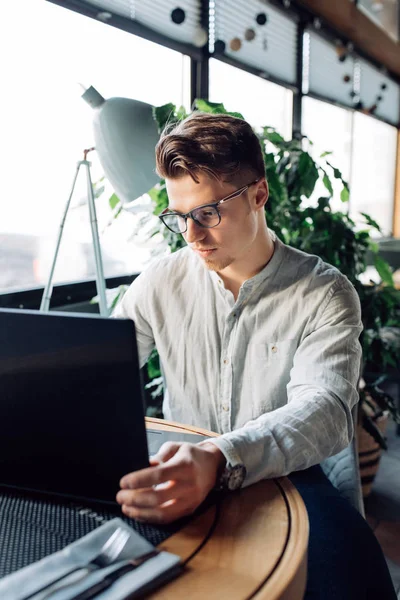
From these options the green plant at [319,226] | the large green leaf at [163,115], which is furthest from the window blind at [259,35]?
the large green leaf at [163,115]

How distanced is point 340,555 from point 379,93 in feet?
20.5

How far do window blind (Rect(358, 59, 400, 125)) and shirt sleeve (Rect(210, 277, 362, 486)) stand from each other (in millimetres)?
5161

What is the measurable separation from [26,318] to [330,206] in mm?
1845

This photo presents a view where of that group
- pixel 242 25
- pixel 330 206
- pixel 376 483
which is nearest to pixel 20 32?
pixel 330 206

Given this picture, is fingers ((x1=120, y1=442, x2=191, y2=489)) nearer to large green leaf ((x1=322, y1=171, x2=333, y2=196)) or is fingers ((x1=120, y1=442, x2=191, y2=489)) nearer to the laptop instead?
the laptop

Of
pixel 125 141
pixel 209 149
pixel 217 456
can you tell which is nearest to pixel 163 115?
pixel 125 141

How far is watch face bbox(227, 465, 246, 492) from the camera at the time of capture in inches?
31.3

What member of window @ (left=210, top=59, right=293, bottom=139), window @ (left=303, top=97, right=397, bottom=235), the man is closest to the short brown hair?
the man

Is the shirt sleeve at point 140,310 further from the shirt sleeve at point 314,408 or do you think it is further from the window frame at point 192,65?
the window frame at point 192,65

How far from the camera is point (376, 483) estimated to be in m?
2.59

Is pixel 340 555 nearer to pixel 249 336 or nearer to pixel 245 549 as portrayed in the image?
pixel 245 549

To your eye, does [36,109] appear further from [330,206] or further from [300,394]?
[300,394]

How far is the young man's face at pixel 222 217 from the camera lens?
1167 millimetres

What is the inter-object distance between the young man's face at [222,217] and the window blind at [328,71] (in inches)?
145
